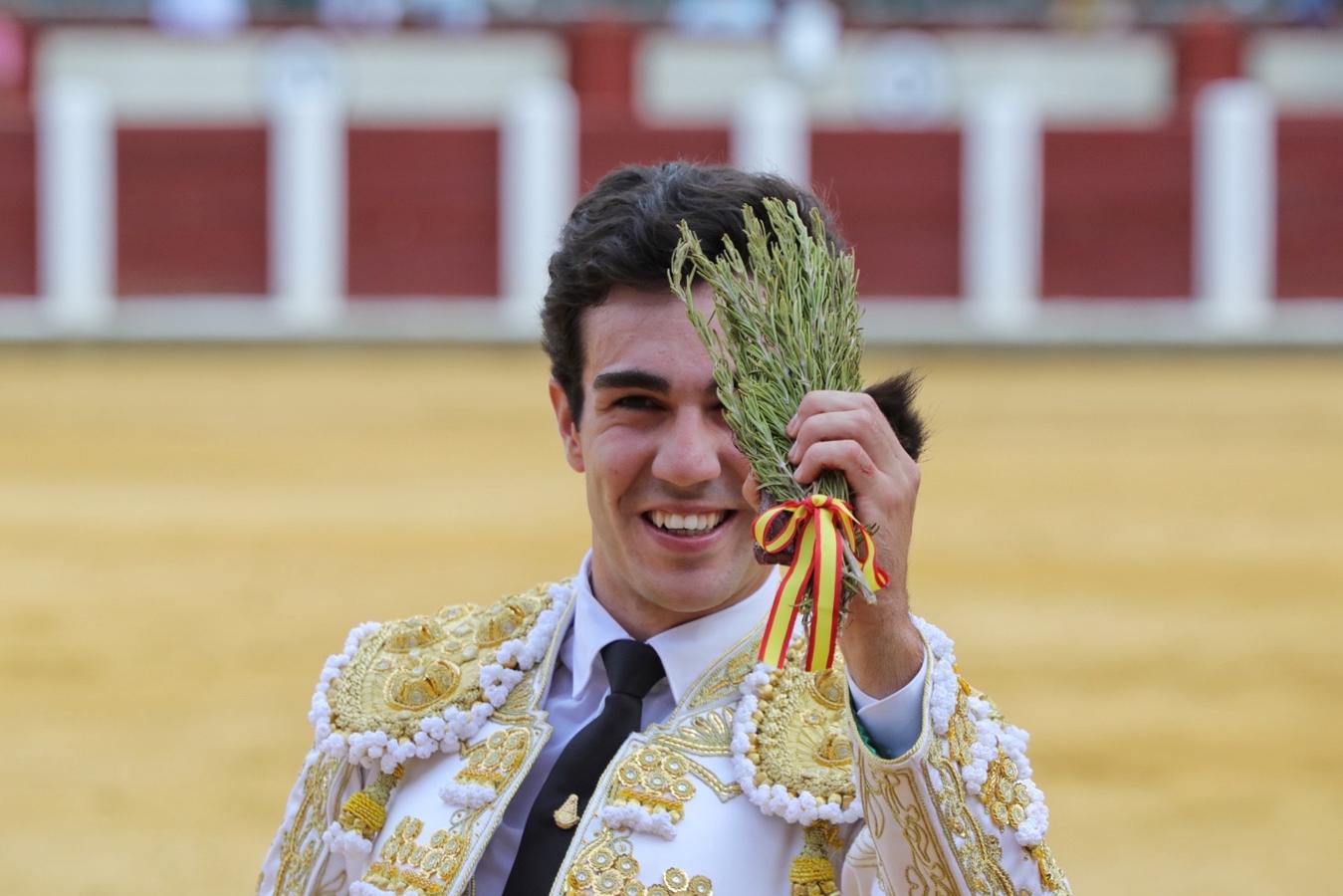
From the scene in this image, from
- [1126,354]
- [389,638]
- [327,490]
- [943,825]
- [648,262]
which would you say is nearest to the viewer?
[943,825]

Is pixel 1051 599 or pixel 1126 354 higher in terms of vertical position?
pixel 1126 354

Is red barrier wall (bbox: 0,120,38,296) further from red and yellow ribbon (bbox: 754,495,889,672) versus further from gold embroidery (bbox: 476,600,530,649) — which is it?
red and yellow ribbon (bbox: 754,495,889,672)

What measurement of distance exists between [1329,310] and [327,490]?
27.4 ft

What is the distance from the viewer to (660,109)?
14930 millimetres

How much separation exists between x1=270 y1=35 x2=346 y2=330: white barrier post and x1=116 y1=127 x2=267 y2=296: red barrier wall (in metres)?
0.13

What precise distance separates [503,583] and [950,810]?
456cm

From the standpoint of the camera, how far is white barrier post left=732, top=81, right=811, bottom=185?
14227mm

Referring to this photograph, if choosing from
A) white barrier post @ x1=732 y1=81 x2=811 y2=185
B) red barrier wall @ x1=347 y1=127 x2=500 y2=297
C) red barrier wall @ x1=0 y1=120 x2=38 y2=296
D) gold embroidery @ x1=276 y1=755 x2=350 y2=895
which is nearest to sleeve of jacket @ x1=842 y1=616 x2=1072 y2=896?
gold embroidery @ x1=276 y1=755 x2=350 y2=895

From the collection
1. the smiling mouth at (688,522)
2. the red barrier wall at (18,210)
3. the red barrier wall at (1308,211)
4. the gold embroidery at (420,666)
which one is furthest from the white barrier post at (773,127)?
the smiling mouth at (688,522)

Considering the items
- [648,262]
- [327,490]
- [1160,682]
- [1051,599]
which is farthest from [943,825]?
[327,490]

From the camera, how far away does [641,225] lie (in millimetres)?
1666

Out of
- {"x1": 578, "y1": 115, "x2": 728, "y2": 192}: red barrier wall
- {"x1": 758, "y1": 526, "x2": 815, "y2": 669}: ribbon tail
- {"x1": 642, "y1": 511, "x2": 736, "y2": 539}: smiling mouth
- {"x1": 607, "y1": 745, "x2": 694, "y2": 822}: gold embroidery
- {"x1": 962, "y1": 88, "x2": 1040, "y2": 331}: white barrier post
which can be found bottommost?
{"x1": 607, "y1": 745, "x2": 694, "y2": 822}: gold embroidery

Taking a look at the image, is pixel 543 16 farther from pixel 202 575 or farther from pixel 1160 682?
pixel 1160 682

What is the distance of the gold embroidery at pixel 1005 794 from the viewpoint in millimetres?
1479
